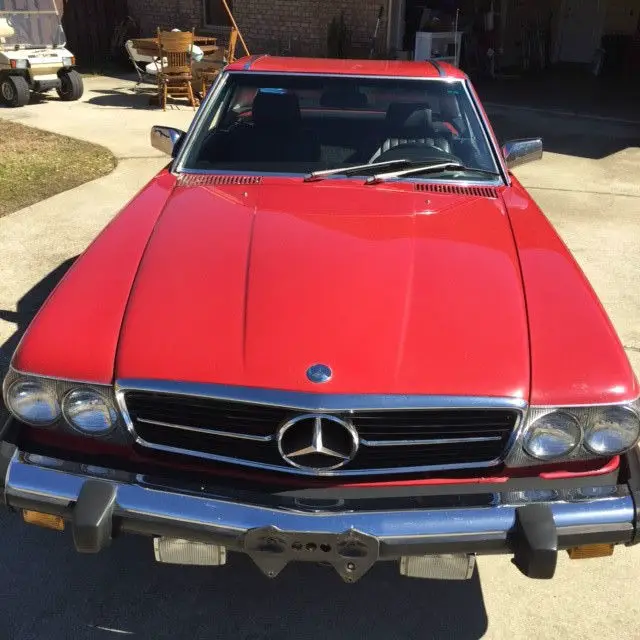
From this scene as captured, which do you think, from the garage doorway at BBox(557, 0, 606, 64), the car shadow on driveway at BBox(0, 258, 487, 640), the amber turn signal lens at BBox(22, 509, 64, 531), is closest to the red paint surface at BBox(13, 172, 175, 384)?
the amber turn signal lens at BBox(22, 509, 64, 531)

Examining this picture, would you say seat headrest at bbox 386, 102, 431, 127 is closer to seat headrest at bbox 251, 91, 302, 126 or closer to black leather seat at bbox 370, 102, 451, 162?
black leather seat at bbox 370, 102, 451, 162

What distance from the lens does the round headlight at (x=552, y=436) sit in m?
2.10

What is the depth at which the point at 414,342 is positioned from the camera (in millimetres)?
2209

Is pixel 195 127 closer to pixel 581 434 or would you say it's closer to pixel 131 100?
pixel 581 434

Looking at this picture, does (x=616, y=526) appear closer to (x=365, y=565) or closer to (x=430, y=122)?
(x=365, y=565)

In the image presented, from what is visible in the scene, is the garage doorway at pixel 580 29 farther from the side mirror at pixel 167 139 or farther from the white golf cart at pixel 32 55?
the side mirror at pixel 167 139

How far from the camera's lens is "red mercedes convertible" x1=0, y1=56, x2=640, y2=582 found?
203 centimetres

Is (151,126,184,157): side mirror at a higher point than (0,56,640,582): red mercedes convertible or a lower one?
higher

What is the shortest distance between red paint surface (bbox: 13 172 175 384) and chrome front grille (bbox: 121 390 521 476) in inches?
6.6

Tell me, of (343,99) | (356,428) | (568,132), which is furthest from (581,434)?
(568,132)

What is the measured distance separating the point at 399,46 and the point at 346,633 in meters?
13.2

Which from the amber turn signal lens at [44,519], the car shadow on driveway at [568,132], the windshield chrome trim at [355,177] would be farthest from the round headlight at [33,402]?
the car shadow on driveway at [568,132]

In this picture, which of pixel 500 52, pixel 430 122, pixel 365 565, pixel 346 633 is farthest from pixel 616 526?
pixel 500 52

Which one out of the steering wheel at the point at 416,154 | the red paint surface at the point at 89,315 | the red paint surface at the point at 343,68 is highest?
the red paint surface at the point at 343,68
